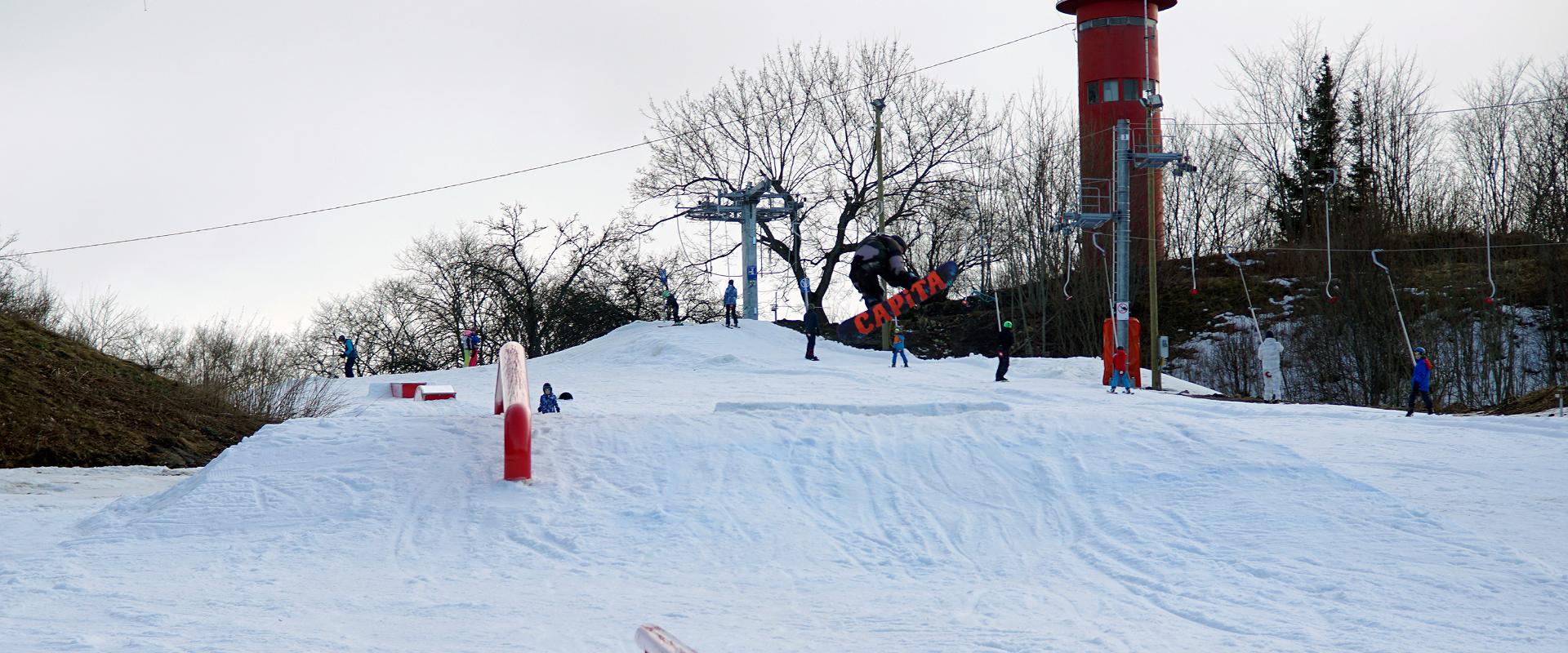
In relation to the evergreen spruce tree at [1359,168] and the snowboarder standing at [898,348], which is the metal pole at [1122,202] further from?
the evergreen spruce tree at [1359,168]

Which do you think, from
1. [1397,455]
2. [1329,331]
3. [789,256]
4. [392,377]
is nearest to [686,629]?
[1397,455]

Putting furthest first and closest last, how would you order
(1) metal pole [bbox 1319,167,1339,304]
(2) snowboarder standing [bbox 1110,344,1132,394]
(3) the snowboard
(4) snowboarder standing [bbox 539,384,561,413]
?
1. (1) metal pole [bbox 1319,167,1339,304]
2. (2) snowboarder standing [bbox 1110,344,1132,394]
3. (4) snowboarder standing [bbox 539,384,561,413]
4. (3) the snowboard

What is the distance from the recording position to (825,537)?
1247 cm

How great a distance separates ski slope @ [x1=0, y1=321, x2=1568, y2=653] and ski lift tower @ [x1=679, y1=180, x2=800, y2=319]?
22451 millimetres

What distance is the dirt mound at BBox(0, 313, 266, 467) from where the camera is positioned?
19.5m

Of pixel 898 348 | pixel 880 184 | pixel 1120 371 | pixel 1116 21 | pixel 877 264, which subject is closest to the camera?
pixel 877 264

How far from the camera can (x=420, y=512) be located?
1301cm

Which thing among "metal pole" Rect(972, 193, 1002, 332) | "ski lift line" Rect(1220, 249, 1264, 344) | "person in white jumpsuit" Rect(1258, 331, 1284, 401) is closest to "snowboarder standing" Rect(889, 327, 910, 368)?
"ski lift line" Rect(1220, 249, 1264, 344)

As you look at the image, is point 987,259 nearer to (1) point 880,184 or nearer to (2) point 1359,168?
(1) point 880,184

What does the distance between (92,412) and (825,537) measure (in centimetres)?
1573

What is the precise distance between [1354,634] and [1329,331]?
110ft

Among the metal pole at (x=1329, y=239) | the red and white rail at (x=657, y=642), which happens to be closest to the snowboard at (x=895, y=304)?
the red and white rail at (x=657, y=642)

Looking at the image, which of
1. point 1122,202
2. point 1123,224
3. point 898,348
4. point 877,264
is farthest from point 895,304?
point 898,348

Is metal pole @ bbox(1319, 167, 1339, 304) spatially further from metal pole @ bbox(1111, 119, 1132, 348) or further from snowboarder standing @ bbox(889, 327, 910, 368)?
snowboarder standing @ bbox(889, 327, 910, 368)
